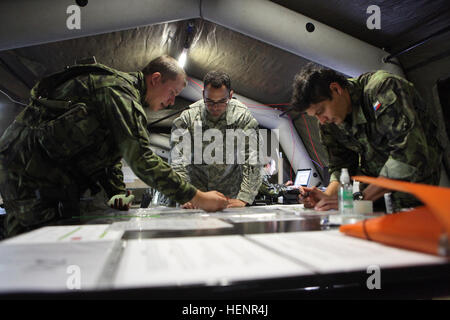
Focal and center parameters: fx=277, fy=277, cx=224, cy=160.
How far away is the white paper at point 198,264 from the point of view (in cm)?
35

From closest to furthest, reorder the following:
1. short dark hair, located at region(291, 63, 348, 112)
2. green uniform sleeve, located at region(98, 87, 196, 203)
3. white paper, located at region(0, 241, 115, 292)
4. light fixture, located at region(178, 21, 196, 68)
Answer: white paper, located at region(0, 241, 115, 292) → green uniform sleeve, located at region(98, 87, 196, 203) → short dark hair, located at region(291, 63, 348, 112) → light fixture, located at region(178, 21, 196, 68)

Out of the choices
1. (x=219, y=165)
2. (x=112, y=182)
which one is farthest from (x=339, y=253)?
(x=219, y=165)

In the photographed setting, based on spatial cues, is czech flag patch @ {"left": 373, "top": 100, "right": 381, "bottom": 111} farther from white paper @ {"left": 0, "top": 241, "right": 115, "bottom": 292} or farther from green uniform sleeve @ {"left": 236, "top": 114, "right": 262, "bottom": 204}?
white paper @ {"left": 0, "top": 241, "right": 115, "bottom": 292}

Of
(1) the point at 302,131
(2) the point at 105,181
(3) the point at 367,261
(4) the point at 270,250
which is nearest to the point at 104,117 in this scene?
(2) the point at 105,181

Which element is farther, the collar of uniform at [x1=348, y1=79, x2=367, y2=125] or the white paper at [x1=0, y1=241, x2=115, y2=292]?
the collar of uniform at [x1=348, y1=79, x2=367, y2=125]

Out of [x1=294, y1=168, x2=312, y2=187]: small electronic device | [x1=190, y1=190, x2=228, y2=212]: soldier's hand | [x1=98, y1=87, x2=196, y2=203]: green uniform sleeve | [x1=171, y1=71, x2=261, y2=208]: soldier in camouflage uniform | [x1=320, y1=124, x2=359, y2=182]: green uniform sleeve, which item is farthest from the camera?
[x1=294, y1=168, x2=312, y2=187]: small electronic device

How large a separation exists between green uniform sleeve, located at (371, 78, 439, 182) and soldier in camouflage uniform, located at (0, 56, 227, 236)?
82 cm

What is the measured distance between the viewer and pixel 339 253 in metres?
0.47

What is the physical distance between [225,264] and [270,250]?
0.12 metres

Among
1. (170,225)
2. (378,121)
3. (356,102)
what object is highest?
(356,102)

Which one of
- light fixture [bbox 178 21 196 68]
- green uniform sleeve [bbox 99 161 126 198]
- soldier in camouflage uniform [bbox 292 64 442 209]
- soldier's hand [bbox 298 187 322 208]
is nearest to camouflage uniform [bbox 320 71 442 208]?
soldier in camouflage uniform [bbox 292 64 442 209]

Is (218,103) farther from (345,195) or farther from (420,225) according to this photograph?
(420,225)

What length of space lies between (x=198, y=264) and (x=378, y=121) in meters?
1.28

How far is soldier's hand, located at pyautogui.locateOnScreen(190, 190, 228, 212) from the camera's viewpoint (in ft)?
4.14
